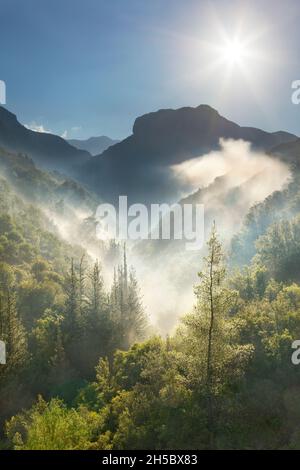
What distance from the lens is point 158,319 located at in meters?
117

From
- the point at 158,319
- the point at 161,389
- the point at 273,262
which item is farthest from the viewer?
the point at 158,319

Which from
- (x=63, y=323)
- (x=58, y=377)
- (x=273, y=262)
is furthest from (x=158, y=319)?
(x=58, y=377)

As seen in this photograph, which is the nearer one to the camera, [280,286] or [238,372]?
[238,372]

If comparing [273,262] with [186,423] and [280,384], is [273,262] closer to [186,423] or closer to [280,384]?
[280,384]

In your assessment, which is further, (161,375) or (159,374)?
(159,374)

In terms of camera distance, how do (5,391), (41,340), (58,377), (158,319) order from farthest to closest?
1. (158,319)
2. (41,340)
3. (58,377)
4. (5,391)

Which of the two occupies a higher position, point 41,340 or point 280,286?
point 280,286

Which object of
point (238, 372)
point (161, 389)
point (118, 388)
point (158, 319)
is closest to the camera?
point (238, 372)

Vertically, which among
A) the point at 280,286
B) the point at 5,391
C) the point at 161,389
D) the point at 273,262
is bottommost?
the point at 5,391

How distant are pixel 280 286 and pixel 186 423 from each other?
163ft

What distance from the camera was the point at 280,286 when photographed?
263 feet

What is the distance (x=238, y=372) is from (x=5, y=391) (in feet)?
A: 124

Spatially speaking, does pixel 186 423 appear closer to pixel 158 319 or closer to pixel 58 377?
pixel 58 377

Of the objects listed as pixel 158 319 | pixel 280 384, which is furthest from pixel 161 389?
pixel 158 319
